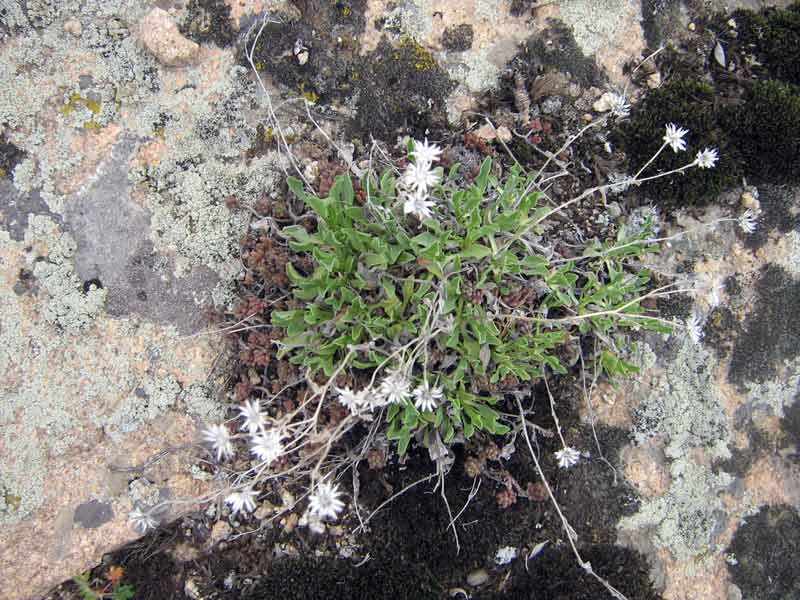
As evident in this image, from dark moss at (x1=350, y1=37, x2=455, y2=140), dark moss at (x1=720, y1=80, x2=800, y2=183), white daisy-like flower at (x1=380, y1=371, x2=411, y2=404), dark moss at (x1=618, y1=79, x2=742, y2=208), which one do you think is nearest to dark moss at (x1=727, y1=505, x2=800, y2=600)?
dark moss at (x1=618, y1=79, x2=742, y2=208)

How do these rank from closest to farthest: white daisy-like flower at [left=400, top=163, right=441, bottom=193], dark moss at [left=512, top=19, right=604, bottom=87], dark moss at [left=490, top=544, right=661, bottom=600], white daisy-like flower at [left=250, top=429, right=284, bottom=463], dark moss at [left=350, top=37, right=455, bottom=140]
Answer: white daisy-like flower at [left=250, top=429, right=284, bottom=463] < white daisy-like flower at [left=400, top=163, right=441, bottom=193] < dark moss at [left=490, top=544, right=661, bottom=600] < dark moss at [left=350, top=37, right=455, bottom=140] < dark moss at [left=512, top=19, right=604, bottom=87]

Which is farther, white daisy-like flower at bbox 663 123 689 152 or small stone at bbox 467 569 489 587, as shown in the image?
small stone at bbox 467 569 489 587

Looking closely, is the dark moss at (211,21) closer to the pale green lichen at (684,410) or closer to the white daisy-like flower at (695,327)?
the white daisy-like flower at (695,327)

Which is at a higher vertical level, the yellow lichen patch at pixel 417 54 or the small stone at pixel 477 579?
the yellow lichen patch at pixel 417 54

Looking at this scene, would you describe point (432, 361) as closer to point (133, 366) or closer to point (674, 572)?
point (133, 366)

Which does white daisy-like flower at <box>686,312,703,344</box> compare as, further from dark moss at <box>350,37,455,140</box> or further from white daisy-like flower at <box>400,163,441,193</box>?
dark moss at <box>350,37,455,140</box>

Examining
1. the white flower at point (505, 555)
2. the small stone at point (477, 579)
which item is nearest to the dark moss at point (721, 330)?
the white flower at point (505, 555)

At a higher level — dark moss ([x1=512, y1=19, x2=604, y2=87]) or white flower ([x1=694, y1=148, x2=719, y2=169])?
dark moss ([x1=512, y1=19, x2=604, y2=87])
